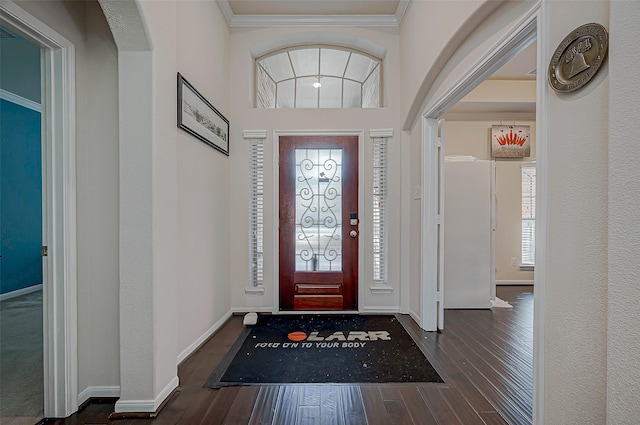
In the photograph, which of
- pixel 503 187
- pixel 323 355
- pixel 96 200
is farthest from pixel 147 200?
pixel 503 187

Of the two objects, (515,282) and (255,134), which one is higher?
(255,134)

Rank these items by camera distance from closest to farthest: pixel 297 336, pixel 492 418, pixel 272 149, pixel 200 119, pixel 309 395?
pixel 492 418
pixel 309 395
pixel 200 119
pixel 297 336
pixel 272 149

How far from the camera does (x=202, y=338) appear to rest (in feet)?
8.74

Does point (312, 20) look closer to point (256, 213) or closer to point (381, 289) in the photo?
point (256, 213)

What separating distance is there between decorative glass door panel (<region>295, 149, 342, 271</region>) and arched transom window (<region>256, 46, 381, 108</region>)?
720mm

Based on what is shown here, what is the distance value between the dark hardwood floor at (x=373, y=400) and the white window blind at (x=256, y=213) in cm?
112

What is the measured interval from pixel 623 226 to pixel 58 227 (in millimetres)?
2610

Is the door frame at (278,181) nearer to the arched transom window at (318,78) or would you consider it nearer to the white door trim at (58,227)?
the arched transom window at (318,78)

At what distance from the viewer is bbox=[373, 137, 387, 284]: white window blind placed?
11.6 ft

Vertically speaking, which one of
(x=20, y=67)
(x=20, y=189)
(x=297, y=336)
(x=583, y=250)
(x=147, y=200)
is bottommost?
(x=297, y=336)

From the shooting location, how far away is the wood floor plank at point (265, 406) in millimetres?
1678

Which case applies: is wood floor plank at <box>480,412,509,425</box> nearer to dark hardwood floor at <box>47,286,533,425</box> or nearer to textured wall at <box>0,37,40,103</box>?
dark hardwood floor at <box>47,286,533,425</box>

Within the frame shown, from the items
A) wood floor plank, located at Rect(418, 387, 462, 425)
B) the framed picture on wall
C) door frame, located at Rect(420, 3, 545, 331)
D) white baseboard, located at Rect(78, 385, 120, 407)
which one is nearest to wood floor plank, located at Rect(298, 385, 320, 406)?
wood floor plank, located at Rect(418, 387, 462, 425)

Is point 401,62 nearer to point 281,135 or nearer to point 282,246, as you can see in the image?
point 281,135
